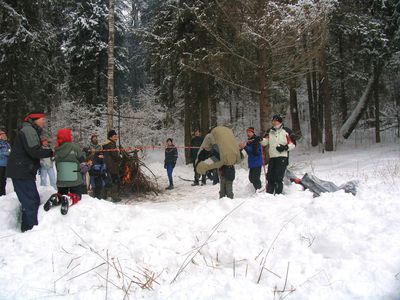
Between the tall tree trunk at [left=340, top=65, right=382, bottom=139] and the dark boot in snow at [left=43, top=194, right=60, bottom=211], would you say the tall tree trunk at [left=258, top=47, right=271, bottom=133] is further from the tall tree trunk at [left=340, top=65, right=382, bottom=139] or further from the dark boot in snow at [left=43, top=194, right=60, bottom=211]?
the dark boot in snow at [left=43, top=194, right=60, bottom=211]

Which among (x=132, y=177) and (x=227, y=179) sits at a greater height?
(x=227, y=179)

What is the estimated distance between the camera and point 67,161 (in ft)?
21.0

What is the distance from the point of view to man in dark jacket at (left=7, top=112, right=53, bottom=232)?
513 cm

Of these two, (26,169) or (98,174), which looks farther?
(98,174)

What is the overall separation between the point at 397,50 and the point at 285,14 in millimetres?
7321

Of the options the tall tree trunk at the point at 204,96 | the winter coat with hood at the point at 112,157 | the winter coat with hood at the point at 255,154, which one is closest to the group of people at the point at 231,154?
the winter coat with hood at the point at 255,154

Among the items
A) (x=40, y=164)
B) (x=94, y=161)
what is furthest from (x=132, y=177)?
(x=40, y=164)

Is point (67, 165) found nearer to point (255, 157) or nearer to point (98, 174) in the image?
point (98, 174)

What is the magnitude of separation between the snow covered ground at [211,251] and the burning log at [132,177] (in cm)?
473

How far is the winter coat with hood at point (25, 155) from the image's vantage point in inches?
202

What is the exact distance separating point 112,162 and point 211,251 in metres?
5.92

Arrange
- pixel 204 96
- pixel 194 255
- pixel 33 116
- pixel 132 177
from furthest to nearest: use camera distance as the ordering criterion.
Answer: pixel 204 96 → pixel 132 177 → pixel 33 116 → pixel 194 255

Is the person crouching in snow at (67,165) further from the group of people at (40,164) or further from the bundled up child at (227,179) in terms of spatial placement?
the bundled up child at (227,179)

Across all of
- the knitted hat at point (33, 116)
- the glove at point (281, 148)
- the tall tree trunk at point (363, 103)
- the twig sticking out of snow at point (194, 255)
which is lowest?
the twig sticking out of snow at point (194, 255)
